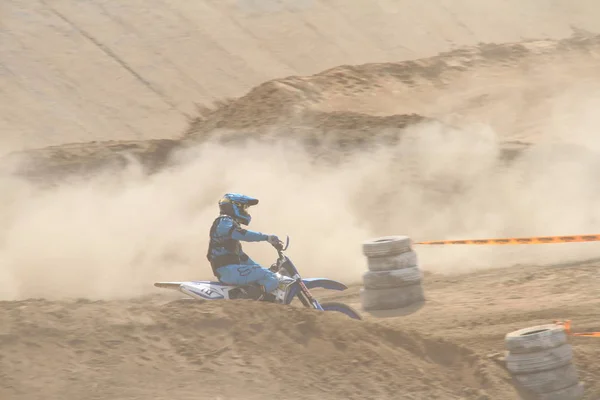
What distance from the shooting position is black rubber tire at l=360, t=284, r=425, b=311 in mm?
13117

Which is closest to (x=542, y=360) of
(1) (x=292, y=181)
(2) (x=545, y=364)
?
(2) (x=545, y=364)

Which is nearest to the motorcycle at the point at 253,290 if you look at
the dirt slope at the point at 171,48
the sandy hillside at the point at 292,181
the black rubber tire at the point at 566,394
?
the sandy hillside at the point at 292,181

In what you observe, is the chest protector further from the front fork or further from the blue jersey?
the front fork

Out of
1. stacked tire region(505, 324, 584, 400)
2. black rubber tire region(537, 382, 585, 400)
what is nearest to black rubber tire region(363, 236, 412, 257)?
stacked tire region(505, 324, 584, 400)

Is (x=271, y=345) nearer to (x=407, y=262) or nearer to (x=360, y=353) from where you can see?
(x=360, y=353)

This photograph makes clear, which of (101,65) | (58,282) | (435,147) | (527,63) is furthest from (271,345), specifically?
(527,63)

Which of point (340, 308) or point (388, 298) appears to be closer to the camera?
point (340, 308)

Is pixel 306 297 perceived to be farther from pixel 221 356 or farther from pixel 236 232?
pixel 221 356

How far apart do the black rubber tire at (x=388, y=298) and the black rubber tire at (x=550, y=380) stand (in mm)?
4567

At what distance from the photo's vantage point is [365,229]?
1895 cm

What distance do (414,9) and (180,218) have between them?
15.8m

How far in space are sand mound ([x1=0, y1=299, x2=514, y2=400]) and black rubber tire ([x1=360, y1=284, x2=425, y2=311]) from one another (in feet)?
13.2

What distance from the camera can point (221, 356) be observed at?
7910mm

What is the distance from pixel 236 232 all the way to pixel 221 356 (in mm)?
2631
